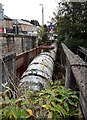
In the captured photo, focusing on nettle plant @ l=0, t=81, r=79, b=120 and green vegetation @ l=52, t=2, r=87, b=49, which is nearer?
nettle plant @ l=0, t=81, r=79, b=120

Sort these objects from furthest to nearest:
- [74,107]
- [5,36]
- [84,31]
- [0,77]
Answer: [84,31], [5,36], [0,77], [74,107]

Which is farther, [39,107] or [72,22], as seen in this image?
[72,22]

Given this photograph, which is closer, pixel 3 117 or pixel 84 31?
pixel 3 117

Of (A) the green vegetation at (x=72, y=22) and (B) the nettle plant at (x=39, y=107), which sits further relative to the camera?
(A) the green vegetation at (x=72, y=22)

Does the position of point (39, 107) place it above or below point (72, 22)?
below

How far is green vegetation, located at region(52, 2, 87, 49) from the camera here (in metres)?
15.7

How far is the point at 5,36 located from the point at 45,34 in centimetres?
1972

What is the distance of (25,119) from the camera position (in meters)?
1.52

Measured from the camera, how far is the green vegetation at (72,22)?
15.7 metres

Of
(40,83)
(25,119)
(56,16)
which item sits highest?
(56,16)

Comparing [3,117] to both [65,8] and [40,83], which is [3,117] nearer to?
[40,83]

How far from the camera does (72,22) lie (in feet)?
52.9

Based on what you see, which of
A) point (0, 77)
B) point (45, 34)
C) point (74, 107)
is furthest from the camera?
point (45, 34)

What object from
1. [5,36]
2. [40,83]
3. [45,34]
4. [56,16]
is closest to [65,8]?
[56,16]
